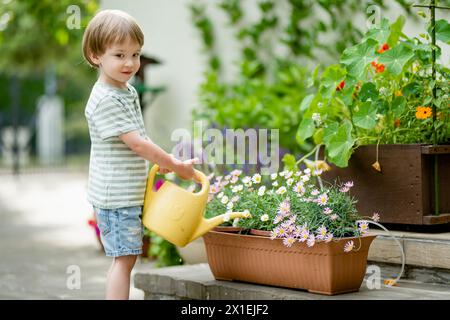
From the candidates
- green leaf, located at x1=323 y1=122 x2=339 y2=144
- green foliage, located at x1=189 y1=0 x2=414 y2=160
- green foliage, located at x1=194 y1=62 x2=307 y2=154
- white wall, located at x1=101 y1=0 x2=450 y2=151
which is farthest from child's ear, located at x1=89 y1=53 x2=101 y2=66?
white wall, located at x1=101 y1=0 x2=450 y2=151

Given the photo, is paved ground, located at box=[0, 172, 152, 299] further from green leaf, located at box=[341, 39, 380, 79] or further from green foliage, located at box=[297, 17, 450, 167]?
green leaf, located at box=[341, 39, 380, 79]

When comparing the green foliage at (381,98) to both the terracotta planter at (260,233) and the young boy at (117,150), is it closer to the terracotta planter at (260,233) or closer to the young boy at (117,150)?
the terracotta planter at (260,233)

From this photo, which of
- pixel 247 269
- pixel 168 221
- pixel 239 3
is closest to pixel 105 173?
pixel 168 221

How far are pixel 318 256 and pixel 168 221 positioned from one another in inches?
22.2

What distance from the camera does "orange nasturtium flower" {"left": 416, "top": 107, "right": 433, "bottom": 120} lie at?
3309mm

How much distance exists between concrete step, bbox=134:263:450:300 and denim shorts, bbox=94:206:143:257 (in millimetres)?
495

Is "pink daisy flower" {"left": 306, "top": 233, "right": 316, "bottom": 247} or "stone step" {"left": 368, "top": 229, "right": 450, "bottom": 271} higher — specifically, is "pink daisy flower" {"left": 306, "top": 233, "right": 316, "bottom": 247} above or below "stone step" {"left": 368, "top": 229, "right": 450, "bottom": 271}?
above

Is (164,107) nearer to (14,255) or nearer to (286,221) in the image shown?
(14,255)

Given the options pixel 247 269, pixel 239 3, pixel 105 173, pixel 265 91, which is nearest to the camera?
pixel 105 173

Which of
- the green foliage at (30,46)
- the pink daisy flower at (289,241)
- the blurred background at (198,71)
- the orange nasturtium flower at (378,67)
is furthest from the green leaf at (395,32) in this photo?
the green foliage at (30,46)

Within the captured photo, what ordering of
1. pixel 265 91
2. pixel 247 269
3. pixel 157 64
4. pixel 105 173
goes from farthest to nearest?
1. pixel 157 64
2. pixel 265 91
3. pixel 247 269
4. pixel 105 173

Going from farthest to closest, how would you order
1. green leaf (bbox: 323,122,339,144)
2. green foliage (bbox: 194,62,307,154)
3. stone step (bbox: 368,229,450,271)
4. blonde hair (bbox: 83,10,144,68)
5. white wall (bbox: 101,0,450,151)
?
white wall (bbox: 101,0,450,151) < green foliage (bbox: 194,62,307,154) < green leaf (bbox: 323,122,339,144) < stone step (bbox: 368,229,450,271) < blonde hair (bbox: 83,10,144,68)

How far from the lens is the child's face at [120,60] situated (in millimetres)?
2795
